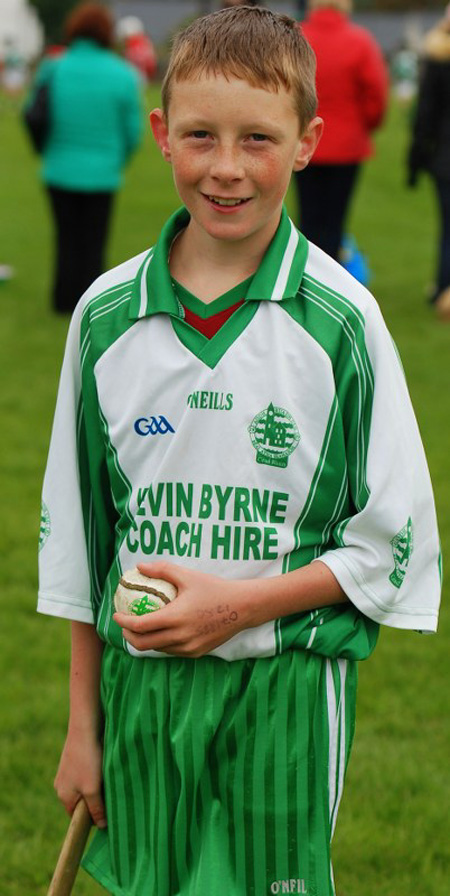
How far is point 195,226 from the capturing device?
2287mm

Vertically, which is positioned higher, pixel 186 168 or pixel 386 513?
pixel 186 168

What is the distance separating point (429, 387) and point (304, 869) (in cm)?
610

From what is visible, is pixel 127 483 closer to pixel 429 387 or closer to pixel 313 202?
pixel 429 387

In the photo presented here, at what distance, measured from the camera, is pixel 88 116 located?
29.8 ft

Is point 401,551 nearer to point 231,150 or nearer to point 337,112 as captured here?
point 231,150

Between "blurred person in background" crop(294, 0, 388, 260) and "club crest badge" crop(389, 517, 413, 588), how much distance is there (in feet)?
22.2

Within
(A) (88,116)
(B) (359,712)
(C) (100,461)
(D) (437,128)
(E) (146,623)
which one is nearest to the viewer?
(E) (146,623)

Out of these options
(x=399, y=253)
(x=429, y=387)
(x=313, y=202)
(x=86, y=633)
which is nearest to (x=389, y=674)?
(x=86, y=633)

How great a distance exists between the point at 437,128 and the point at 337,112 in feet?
3.59

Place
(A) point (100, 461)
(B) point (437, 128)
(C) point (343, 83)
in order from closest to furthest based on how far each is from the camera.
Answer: (A) point (100, 461) → (C) point (343, 83) → (B) point (437, 128)

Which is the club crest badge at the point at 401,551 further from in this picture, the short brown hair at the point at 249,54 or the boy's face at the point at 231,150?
the short brown hair at the point at 249,54

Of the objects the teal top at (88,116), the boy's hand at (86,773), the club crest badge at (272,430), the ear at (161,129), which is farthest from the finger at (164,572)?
the teal top at (88,116)

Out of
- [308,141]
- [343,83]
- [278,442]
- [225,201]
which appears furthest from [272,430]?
[343,83]

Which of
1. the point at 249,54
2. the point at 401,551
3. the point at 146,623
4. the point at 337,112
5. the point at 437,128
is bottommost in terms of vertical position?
the point at 146,623
